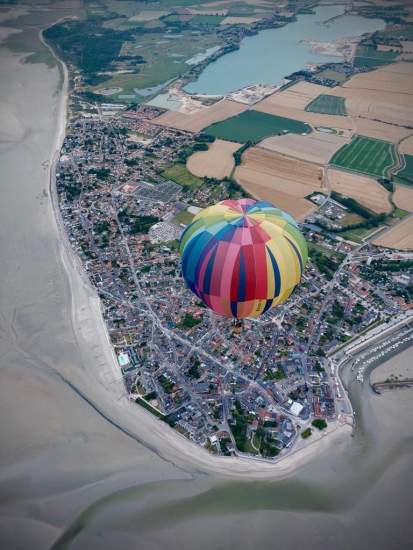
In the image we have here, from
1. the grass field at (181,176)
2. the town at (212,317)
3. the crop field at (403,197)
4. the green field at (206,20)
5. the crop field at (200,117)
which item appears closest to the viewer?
the town at (212,317)

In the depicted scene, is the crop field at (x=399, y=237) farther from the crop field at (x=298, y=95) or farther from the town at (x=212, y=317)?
the crop field at (x=298, y=95)

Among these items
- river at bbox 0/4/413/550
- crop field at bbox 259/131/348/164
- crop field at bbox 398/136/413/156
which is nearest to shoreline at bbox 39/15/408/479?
river at bbox 0/4/413/550

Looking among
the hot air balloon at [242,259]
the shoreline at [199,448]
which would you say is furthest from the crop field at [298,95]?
the shoreline at [199,448]

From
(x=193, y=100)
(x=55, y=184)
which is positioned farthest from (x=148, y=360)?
(x=193, y=100)

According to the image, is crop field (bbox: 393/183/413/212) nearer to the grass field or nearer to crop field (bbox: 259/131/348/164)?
crop field (bbox: 259/131/348/164)

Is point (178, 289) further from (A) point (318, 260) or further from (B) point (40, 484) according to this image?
(B) point (40, 484)

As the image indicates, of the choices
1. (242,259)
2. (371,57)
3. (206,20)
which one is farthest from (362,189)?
(206,20)
